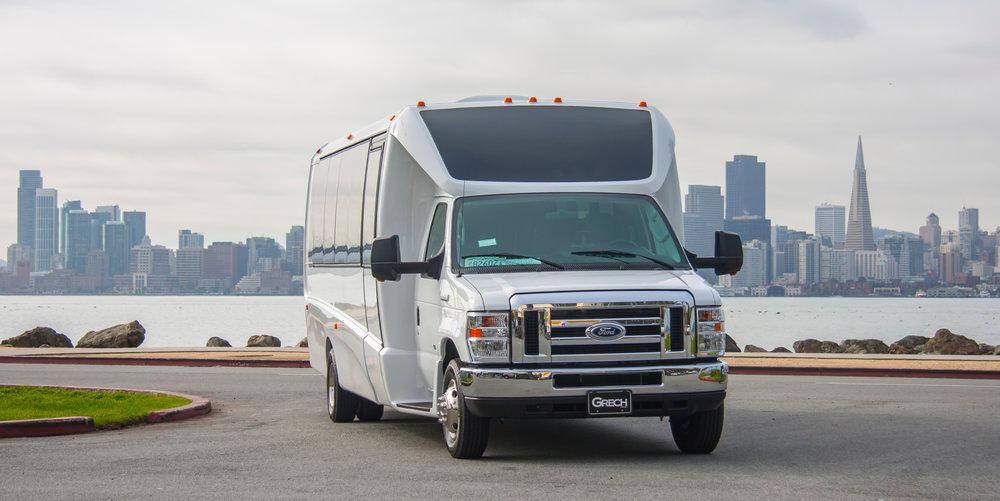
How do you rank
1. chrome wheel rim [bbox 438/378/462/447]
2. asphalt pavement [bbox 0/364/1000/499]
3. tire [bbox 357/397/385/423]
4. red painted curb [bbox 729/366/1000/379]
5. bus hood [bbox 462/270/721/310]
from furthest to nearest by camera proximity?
red painted curb [bbox 729/366/1000/379] < tire [bbox 357/397/385/423] < chrome wheel rim [bbox 438/378/462/447] < bus hood [bbox 462/270/721/310] < asphalt pavement [bbox 0/364/1000/499]

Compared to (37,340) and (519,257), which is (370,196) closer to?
(519,257)

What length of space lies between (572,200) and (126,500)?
→ 4689 mm

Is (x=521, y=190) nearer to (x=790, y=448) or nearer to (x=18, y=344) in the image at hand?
(x=790, y=448)

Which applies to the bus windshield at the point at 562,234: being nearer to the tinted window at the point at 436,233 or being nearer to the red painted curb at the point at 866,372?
the tinted window at the point at 436,233

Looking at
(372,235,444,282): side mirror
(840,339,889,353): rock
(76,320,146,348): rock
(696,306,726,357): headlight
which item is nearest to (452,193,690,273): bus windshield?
(372,235,444,282): side mirror

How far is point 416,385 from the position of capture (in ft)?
38.7

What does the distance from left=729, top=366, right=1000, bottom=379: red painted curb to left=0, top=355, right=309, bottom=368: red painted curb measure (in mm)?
8972

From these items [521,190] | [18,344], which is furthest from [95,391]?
[18,344]

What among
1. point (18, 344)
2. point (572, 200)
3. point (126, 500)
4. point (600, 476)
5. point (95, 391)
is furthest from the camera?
point (18, 344)

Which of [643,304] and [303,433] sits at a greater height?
[643,304]

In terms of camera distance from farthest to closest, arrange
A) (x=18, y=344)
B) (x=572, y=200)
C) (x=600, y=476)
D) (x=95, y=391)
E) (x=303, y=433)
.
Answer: (x=18, y=344) → (x=95, y=391) → (x=303, y=433) → (x=572, y=200) → (x=600, y=476)

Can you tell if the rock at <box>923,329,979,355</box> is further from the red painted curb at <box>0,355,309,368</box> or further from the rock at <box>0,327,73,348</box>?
the rock at <box>0,327,73,348</box>

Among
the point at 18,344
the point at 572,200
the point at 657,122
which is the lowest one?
the point at 18,344

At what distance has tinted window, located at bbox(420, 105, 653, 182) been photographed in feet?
37.1
